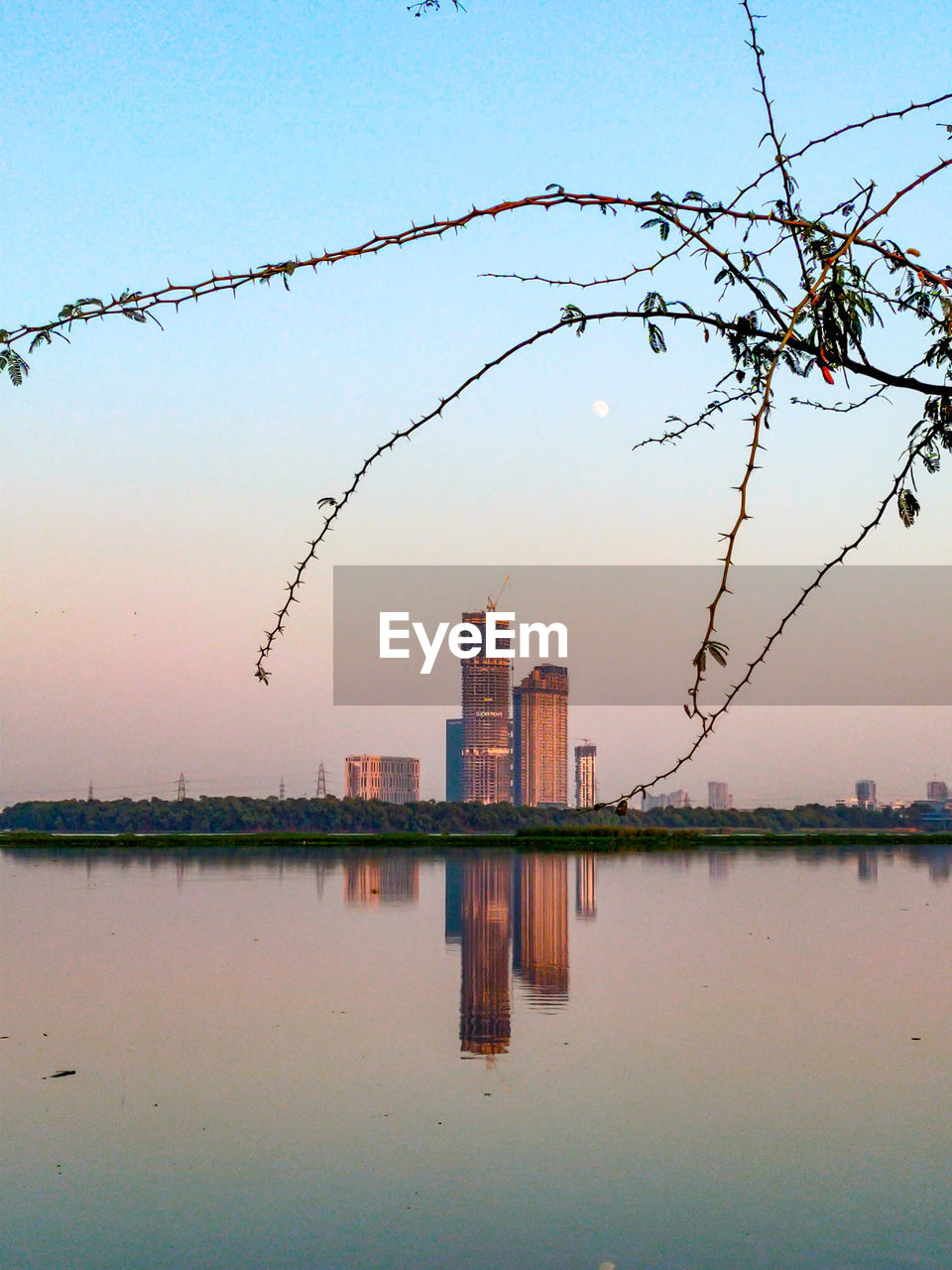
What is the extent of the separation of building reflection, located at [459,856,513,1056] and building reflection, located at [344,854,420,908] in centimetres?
190

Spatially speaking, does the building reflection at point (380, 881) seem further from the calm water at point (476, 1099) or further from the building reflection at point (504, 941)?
the calm water at point (476, 1099)

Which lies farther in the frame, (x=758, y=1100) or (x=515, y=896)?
(x=515, y=896)

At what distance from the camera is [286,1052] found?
13.9m

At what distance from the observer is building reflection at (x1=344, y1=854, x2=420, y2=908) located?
1428 inches

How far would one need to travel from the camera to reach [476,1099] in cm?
1185

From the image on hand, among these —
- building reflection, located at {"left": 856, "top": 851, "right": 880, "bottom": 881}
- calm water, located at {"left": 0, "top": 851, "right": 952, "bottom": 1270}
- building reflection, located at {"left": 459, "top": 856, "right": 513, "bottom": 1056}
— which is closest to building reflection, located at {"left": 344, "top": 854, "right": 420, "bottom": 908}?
building reflection, located at {"left": 459, "top": 856, "right": 513, "bottom": 1056}

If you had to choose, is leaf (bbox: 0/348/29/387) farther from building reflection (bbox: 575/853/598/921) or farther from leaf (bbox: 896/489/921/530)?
building reflection (bbox: 575/853/598/921)

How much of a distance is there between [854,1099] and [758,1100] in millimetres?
879

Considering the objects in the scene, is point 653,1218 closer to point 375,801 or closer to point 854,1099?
point 854,1099

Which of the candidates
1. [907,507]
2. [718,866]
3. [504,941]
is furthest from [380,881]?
[907,507]

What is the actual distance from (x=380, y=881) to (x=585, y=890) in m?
7.86

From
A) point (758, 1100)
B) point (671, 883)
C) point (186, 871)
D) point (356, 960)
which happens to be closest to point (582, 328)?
point (758, 1100)

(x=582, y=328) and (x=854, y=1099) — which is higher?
(x=582, y=328)

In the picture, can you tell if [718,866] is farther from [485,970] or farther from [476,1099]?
[476,1099]
